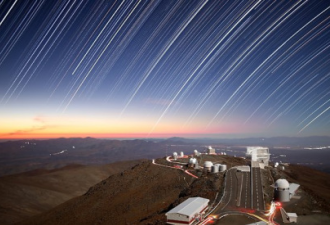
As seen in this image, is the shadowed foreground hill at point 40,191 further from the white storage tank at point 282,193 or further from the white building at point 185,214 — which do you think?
the white storage tank at point 282,193

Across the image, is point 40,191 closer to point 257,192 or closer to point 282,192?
point 257,192

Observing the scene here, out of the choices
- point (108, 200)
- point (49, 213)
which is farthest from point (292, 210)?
point (49, 213)

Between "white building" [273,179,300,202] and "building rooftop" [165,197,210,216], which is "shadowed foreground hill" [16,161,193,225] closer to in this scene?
"building rooftop" [165,197,210,216]

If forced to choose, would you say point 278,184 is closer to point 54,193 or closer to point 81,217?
point 81,217

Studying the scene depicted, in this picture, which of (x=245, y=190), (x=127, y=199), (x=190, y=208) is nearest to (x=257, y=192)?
(x=245, y=190)

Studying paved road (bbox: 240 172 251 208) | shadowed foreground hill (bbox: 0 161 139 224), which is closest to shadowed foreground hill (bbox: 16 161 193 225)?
paved road (bbox: 240 172 251 208)

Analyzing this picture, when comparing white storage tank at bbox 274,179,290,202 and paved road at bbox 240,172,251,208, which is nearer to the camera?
paved road at bbox 240,172,251,208

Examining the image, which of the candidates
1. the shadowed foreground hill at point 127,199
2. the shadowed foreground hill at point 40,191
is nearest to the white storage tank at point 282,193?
the shadowed foreground hill at point 127,199
